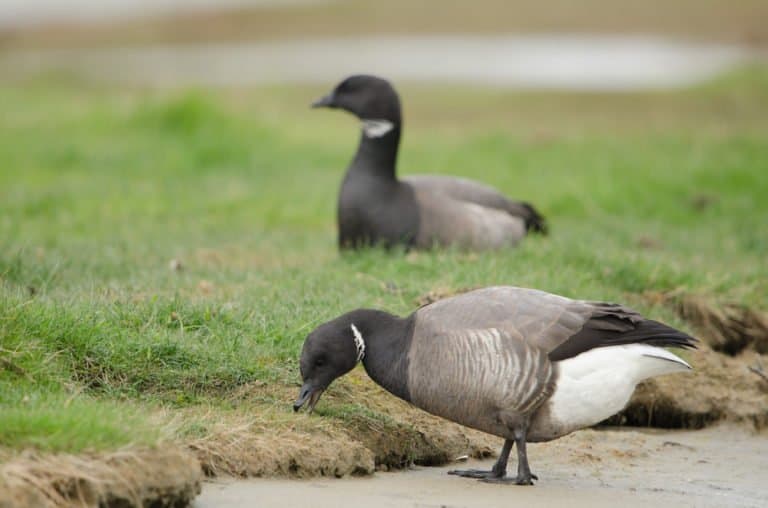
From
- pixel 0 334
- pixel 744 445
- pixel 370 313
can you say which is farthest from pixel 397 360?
pixel 744 445

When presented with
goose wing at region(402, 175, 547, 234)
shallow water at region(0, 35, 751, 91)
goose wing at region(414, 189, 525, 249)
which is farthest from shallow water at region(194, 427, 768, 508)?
shallow water at region(0, 35, 751, 91)

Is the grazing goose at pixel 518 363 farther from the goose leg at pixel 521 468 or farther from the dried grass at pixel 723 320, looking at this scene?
the dried grass at pixel 723 320

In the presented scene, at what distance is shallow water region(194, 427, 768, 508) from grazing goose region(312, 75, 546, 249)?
2.88 m

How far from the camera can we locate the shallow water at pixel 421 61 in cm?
2197

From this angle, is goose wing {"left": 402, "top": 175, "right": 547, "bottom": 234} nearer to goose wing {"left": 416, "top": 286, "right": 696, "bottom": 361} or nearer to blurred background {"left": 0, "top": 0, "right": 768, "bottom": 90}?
goose wing {"left": 416, "top": 286, "right": 696, "bottom": 361}

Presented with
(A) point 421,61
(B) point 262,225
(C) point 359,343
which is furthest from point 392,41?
(C) point 359,343

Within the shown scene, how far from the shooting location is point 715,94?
18906 mm

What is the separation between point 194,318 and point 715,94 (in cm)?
1381

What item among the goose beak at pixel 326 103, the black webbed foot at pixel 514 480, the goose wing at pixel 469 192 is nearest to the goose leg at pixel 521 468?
the black webbed foot at pixel 514 480

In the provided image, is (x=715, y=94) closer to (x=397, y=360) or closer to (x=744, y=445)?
(x=744, y=445)

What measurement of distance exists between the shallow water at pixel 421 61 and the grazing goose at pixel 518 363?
581 inches

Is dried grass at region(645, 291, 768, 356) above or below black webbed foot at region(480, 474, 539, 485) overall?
above

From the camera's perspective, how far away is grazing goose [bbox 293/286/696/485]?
19.6 ft

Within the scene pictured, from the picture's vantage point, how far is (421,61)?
24516 millimetres
